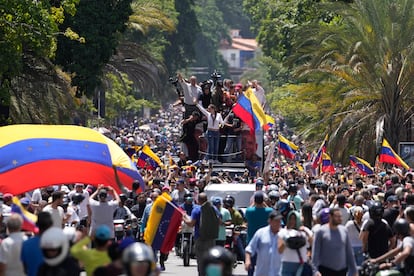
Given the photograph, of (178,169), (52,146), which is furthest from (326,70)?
(52,146)

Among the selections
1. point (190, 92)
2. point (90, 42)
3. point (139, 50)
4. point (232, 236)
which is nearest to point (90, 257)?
point (232, 236)

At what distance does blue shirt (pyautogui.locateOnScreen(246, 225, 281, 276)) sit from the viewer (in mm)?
16750

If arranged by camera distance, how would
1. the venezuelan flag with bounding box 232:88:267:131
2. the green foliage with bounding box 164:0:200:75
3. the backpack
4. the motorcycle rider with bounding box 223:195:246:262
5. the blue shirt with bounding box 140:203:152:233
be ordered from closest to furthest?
the backpack → the motorcycle rider with bounding box 223:195:246:262 → the blue shirt with bounding box 140:203:152:233 → the venezuelan flag with bounding box 232:88:267:131 → the green foliage with bounding box 164:0:200:75

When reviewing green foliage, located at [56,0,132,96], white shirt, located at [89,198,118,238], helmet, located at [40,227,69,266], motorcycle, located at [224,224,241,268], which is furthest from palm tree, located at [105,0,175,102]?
helmet, located at [40,227,69,266]

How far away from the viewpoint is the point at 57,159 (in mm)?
20844

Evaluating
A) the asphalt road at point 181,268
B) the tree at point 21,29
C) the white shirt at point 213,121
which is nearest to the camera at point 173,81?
the white shirt at point 213,121

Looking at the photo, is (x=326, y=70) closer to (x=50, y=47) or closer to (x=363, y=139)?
(x=363, y=139)

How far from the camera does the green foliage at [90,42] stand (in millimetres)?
45000

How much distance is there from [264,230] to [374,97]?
1123 inches

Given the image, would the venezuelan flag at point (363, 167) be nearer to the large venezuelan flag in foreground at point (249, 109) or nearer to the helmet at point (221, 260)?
the large venezuelan flag in foreground at point (249, 109)

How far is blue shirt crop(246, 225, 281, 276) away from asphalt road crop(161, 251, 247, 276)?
6.06 meters

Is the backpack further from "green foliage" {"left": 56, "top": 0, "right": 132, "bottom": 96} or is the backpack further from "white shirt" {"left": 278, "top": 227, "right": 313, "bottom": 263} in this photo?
"green foliage" {"left": 56, "top": 0, "right": 132, "bottom": 96}

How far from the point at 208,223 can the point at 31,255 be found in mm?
6663

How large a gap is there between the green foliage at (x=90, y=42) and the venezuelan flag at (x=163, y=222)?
2468cm
